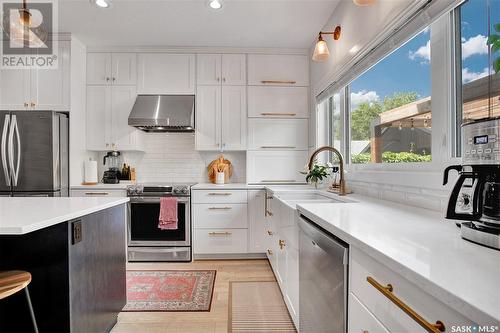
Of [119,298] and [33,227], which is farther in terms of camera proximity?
[119,298]

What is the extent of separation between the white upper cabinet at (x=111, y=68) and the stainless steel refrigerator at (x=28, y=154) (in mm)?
781

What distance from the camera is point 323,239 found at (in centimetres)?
117

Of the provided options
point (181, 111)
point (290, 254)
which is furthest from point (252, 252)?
point (181, 111)

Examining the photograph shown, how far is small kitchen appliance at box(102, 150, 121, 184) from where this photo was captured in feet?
11.4

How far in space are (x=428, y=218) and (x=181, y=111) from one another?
2786 millimetres

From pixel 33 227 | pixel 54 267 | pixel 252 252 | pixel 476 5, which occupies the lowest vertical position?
pixel 252 252

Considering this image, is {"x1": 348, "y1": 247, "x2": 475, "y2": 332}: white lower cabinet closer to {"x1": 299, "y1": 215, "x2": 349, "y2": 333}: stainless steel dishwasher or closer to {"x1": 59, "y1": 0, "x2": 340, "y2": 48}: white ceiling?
{"x1": 299, "y1": 215, "x2": 349, "y2": 333}: stainless steel dishwasher

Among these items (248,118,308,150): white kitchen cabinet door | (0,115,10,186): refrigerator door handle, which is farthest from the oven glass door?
(0,115,10,186): refrigerator door handle

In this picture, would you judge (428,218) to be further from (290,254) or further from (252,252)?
(252,252)

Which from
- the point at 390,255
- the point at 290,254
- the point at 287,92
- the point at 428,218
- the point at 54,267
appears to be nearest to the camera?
the point at 390,255

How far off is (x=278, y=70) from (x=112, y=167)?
2565mm

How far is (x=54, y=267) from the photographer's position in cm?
133

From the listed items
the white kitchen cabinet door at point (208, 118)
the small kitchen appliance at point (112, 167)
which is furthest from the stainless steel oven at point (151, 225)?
the white kitchen cabinet door at point (208, 118)

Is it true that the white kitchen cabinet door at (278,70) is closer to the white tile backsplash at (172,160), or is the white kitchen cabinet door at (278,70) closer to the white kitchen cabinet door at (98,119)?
the white tile backsplash at (172,160)
